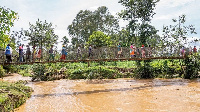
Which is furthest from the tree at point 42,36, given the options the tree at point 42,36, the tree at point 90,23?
the tree at point 90,23

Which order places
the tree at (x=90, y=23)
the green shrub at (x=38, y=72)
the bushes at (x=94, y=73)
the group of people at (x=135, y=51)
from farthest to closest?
the tree at (x=90, y=23), the bushes at (x=94, y=73), the green shrub at (x=38, y=72), the group of people at (x=135, y=51)

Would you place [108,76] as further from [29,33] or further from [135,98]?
[29,33]

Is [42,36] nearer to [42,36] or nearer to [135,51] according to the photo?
[42,36]

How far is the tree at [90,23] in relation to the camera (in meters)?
32.6

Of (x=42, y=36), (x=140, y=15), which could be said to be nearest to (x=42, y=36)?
(x=42, y=36)

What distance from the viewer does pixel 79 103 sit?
326 inches

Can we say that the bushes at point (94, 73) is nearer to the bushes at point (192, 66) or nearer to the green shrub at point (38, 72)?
the green shrub at point (38, 72)

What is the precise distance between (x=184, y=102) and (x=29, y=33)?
813 inches

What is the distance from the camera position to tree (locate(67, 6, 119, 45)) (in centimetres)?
3259

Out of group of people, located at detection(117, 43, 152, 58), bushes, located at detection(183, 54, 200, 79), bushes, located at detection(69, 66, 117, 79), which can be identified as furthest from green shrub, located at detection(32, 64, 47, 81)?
bushes, located at detection(183, 54, 200, 79)

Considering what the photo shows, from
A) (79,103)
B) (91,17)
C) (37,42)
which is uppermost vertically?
(91,17)

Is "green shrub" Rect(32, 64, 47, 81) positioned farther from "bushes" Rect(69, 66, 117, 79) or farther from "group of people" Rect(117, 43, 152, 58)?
"group of people" Rect(117, 43, 152, 58)

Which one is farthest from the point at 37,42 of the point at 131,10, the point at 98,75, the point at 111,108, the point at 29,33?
the point at 111,108

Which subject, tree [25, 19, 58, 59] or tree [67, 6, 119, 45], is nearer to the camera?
tree [25, 19, 58, 59]
